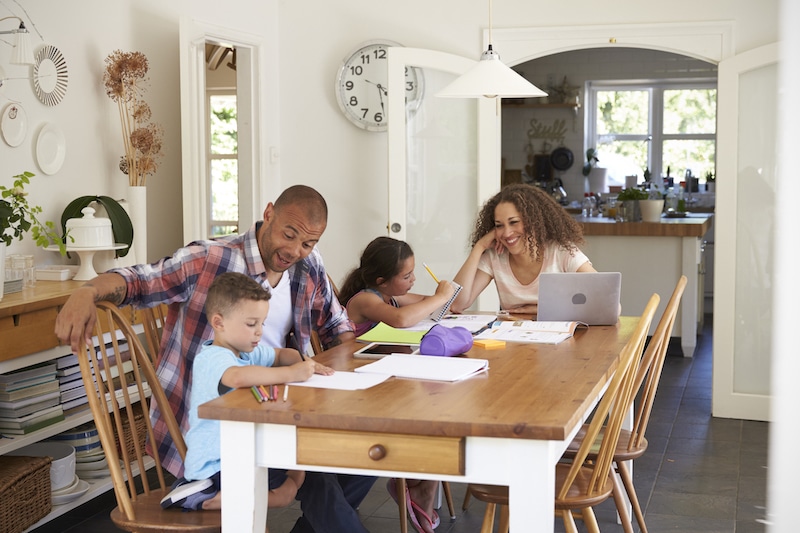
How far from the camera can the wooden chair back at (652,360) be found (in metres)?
2.48

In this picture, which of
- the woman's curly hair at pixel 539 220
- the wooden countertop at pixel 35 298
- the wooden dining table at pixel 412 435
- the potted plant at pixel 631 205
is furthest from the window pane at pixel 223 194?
the wooden dining table at pixel 412 435

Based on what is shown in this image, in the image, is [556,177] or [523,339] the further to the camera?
[556,177]

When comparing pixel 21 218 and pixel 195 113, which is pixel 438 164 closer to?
pixel 195 113

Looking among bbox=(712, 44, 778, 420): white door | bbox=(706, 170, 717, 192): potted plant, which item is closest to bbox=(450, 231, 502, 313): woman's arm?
bbox=(712, 44, 778, 420): white door

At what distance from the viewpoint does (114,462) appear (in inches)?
85.7

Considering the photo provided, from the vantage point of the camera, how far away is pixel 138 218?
412 centimetres

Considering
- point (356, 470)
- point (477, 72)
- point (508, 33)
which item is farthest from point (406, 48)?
point (356, 470)

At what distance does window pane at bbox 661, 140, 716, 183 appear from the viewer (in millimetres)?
10008

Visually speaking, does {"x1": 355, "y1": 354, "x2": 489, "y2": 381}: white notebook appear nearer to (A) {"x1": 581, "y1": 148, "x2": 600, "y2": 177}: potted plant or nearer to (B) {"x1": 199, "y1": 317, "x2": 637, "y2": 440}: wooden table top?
(B) {"x1": 199, "y1": 317, "x2": 637, "y2": 440}: wooden table top

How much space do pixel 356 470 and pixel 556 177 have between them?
872cm

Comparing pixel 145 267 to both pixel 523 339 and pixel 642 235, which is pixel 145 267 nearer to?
pixel 523 339

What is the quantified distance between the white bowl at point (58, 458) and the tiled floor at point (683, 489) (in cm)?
22

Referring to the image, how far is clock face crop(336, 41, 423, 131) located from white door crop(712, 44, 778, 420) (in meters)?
1.88

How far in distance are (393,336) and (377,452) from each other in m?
0.99
